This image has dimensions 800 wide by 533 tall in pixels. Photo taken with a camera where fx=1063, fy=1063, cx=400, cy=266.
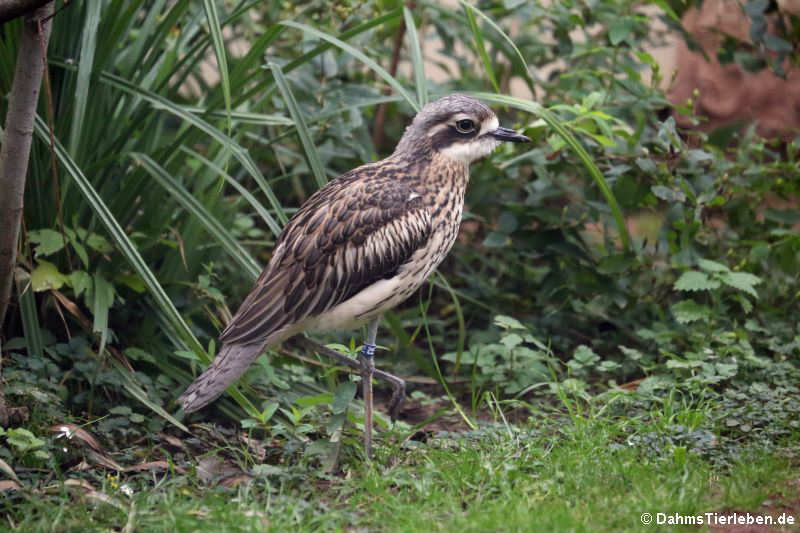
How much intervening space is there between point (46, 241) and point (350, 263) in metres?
1.27

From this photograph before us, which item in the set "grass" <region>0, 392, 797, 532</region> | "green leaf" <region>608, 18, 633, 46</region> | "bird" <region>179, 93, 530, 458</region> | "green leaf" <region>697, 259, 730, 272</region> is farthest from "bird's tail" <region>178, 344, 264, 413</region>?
"green leaf" <region>608, 18, 633, 46</region>

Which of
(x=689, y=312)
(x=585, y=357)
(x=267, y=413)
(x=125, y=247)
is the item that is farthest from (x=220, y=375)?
(x=689, y=312)

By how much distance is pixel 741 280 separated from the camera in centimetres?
514

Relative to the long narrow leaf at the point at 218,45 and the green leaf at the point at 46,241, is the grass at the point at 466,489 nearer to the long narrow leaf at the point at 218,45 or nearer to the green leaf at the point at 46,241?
the green leaf at the point at 46,241

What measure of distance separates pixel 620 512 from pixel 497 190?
2751 millimetres

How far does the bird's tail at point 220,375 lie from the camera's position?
381 centimetres

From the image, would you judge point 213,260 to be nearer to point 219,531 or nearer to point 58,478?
point 58,478

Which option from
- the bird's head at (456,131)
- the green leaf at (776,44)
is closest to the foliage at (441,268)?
the bird's head at (456,131)

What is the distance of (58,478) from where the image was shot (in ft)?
12.6

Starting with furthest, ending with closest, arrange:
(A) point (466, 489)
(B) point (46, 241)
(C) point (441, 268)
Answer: (C) point (441, 268), (B) point (46, 241), (A) point (466, 489)

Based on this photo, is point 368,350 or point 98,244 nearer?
point 368,350

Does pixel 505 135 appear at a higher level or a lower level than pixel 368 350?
higher

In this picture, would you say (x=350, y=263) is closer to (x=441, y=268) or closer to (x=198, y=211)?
(x=198, y=211)

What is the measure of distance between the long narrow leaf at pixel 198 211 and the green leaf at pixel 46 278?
0.57 metres
